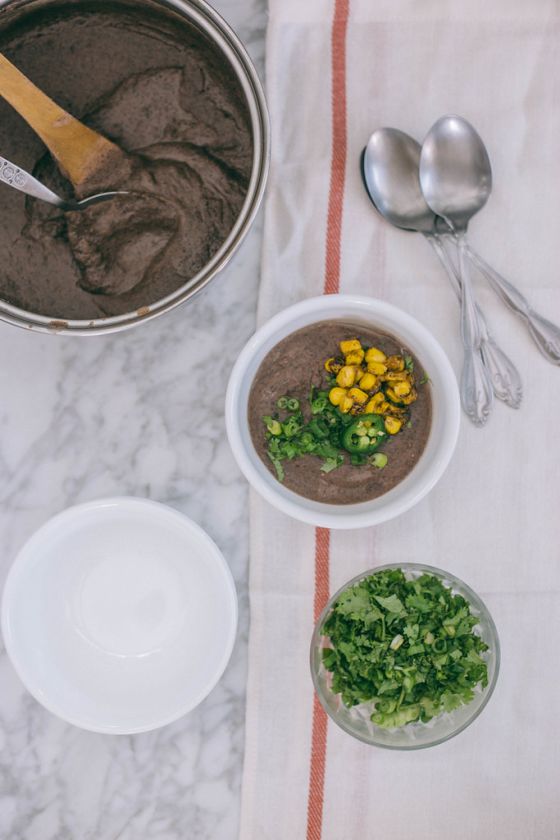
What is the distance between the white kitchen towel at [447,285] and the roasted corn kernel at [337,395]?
203 mm

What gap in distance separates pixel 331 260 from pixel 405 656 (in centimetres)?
67

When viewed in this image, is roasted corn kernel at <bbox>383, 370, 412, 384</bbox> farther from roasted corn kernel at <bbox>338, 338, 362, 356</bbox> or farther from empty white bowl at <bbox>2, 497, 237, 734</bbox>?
empty white bowl at <bbox>2, 497, 237, 734</bbox>

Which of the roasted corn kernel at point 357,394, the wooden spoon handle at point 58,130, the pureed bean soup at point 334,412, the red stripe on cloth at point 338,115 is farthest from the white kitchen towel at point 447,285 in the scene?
the wooden spoon handle at point 58,130

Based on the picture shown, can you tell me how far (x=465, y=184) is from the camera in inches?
53.4

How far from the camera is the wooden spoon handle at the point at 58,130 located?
3.69 feet

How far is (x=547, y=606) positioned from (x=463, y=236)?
651 millimetres

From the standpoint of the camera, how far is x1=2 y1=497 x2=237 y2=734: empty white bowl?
1375mm

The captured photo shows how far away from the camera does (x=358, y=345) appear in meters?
1.32

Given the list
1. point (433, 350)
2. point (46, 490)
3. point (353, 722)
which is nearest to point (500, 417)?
point (433, 350)

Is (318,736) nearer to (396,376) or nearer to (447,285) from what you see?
(396,376)

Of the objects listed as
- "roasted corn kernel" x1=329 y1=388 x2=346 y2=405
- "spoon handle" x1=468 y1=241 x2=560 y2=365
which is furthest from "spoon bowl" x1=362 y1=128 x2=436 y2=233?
"roasted corn kernel" x1=329 y1=388 x2=346 y2=405

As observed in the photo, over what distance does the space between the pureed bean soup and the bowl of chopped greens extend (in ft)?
0.54

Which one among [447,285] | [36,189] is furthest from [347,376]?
[36,189]

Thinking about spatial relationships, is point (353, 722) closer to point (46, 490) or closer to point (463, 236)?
point (46, 490)
